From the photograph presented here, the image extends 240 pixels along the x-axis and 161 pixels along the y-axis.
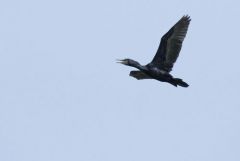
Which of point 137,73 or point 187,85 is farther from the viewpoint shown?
point 137,73

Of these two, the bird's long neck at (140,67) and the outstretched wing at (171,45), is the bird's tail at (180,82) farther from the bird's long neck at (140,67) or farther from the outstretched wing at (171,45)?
the bird's long neck at (140,67)

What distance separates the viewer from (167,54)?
30.2 metres

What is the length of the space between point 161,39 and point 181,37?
953mm

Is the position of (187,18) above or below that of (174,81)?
above

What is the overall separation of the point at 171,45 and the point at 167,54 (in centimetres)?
49

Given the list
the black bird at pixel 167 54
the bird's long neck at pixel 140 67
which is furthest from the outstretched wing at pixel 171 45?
the bird's long neck at pixel 140 67

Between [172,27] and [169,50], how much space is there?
101 cm

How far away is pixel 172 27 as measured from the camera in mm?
30078

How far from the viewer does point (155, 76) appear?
30.0 m

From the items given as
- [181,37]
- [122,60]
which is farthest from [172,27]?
[122,60]

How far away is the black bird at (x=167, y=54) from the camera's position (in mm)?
29875

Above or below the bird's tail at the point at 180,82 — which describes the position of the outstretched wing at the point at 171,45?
above

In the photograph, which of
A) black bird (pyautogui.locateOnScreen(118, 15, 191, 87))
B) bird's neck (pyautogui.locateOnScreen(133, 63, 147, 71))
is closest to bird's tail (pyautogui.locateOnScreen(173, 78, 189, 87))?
black bird (pyautogui.locateOnScreen(118, 15, 191, 87))

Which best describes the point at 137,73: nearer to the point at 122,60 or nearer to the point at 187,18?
the point at 122,60
